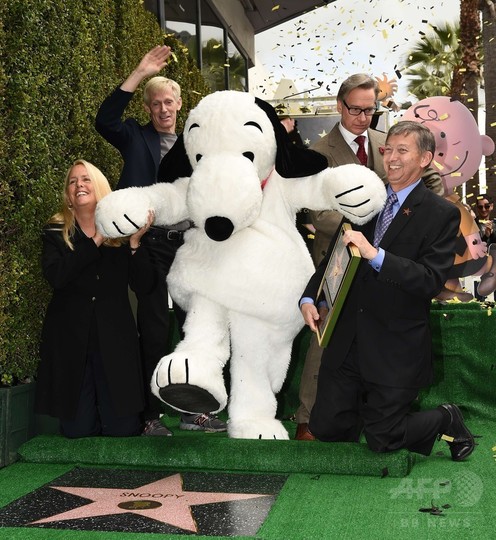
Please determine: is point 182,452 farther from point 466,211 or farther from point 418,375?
point 466,211

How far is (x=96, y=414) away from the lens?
4902 millimetres

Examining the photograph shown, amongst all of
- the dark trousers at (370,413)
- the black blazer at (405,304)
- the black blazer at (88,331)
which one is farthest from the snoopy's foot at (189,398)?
the black blazer at (405,304)

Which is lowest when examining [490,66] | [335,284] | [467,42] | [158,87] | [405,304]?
[405,304]

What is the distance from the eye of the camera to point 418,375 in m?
4.11

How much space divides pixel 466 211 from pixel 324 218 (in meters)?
2.58

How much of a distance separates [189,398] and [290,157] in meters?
1.42

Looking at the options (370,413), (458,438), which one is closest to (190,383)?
(370,413)

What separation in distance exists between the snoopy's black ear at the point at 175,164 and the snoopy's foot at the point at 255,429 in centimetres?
139

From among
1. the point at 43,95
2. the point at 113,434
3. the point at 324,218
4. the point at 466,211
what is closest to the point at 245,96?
the point at 324,218

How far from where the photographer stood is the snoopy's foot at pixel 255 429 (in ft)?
14.6

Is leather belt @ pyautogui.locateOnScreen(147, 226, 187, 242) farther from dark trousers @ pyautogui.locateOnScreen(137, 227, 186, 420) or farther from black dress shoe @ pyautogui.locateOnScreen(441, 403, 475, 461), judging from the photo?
black dress shoe @ pyautogui.locateOnScreen(441, 403, 475, 461)

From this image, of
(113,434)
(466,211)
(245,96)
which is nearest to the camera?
(245,96)

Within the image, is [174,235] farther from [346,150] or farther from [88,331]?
[346,150]

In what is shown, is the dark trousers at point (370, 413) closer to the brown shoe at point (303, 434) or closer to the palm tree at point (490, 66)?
the brown shoe at point (303, 434)
